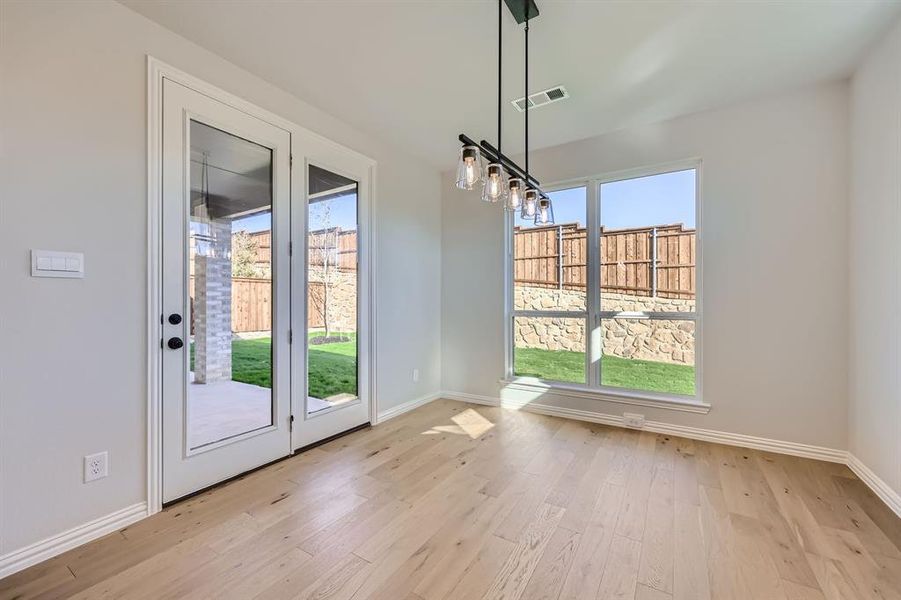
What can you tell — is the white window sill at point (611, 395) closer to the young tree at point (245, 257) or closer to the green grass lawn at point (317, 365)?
the green grass lawn at point (317, 365)

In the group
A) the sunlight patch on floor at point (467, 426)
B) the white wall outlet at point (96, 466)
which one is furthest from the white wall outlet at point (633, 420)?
the white wall outlet at point (96, 466)

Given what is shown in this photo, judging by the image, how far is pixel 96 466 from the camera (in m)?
1.89

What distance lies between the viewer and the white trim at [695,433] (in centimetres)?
276

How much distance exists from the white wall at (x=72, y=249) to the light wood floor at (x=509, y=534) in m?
0.39

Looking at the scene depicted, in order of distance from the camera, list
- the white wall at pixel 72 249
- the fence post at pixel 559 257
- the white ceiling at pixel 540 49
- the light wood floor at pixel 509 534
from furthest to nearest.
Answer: the fence post at pixel 559 257 < the white ceiling at pixel 540 49 < the white wall at pixel 72 249 < the light wood floor at pixel 509 534

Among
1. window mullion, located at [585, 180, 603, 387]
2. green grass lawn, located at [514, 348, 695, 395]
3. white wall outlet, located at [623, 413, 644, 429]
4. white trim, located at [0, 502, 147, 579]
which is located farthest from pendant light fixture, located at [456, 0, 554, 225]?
white trim, located at [0, 502, 147, 579]

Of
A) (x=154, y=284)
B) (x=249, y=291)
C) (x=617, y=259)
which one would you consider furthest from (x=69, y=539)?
(x=617, y=259)

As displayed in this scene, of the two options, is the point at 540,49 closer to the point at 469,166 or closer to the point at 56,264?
the point at 469,166

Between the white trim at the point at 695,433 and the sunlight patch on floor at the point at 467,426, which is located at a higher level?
the white trim at the point at 695,433

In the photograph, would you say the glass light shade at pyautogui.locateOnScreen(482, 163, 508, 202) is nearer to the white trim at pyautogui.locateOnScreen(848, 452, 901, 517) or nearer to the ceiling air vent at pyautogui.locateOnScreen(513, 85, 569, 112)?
the ceiling air vent at pyautogui.locateOnScreen(513, 85, 569, 112)

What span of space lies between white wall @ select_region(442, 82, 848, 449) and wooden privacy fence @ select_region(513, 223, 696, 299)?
20 centimetres

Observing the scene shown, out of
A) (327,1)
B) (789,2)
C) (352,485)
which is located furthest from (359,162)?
(789,2)

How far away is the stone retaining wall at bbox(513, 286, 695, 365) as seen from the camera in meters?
3.34

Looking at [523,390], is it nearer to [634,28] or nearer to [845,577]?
[845,577]
